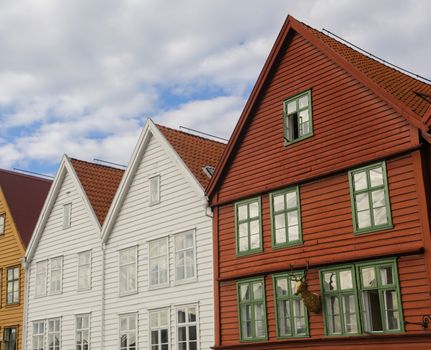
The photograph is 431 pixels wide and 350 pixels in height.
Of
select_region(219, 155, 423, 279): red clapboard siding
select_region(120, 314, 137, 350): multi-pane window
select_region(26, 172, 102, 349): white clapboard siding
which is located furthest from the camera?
select_region(26, 172, 102, 349): white clapboard siding

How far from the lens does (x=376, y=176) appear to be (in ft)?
62.4

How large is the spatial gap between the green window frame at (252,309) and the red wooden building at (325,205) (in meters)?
0.04

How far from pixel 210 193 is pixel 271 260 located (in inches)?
150

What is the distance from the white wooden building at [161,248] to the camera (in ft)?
80.2

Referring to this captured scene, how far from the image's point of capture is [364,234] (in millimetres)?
18906

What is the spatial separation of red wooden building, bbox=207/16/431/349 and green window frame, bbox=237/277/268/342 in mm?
44

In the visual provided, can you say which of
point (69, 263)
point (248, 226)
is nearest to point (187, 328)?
point (248, 226)

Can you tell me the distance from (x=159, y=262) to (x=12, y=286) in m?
11.3

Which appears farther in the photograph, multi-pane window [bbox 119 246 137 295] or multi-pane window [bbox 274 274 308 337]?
multi-pane window [bbox 119 246 137 295]

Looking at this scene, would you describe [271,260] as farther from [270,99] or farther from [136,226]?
[136,226]

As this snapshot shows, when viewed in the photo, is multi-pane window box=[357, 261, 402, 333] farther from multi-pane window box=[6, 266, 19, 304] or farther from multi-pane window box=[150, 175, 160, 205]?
multi-pane window box=[6, 266, 19, 304]

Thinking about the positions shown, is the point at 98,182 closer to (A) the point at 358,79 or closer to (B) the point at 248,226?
(B) the point at 248,226

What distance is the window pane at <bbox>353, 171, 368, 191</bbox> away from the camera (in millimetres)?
19266

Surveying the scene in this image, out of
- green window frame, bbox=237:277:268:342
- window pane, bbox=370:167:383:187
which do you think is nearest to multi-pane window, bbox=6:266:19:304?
green window frame, bbox=237:277:268:342
